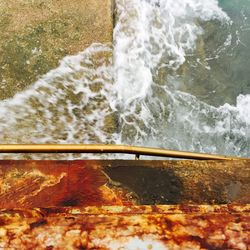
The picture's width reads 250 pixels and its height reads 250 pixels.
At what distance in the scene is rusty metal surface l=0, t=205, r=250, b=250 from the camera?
1.43m

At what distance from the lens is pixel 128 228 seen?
57.9 inches

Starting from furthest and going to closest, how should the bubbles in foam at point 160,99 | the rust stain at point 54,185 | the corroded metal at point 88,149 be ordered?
the bubbles in foam at point 160,99 < the corroded metal at point 88,149 < the rust stain at point 54,185

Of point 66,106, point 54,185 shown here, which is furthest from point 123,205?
point 66,106

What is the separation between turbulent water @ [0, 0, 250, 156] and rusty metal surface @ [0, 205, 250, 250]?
2.45m

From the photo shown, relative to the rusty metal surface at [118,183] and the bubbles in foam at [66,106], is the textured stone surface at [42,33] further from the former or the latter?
the rusty metal surface at [118,183]

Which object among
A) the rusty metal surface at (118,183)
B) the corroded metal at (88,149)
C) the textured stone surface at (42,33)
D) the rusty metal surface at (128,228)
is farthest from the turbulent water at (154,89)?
the rusty metal surface at (128,228)

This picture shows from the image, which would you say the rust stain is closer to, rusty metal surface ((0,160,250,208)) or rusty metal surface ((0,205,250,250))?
rusty metal surface ((0,160,250,208))

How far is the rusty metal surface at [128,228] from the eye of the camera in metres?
1.43

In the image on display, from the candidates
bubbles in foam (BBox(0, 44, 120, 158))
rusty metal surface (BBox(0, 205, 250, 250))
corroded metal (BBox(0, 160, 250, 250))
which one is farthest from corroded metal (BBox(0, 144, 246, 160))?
bubbles in foam (BBox(0, 44, 120, 158))

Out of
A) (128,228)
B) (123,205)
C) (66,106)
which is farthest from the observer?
(66,106)

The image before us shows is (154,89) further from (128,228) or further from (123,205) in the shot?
(128,228)

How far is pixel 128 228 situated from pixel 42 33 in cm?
366

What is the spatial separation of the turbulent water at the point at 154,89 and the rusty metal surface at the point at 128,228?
8.03ft

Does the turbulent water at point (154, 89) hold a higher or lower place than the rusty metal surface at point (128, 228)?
higher
